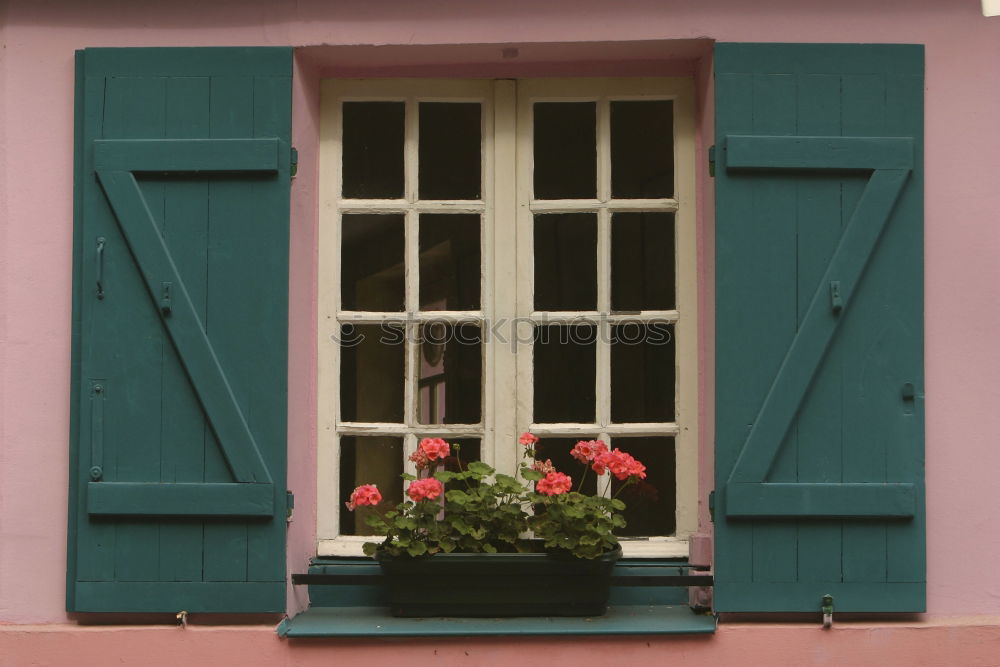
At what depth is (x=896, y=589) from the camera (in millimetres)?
3840

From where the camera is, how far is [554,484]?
385 cm

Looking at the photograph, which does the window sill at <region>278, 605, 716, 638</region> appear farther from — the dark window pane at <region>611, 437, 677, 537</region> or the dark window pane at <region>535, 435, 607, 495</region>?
the dark window pane at <region>535, 435, 607, 495</region>

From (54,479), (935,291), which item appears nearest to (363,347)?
(54,479)

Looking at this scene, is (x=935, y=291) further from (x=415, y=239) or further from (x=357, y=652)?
(x=357, y=652)

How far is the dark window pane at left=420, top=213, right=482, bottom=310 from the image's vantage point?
420 cm

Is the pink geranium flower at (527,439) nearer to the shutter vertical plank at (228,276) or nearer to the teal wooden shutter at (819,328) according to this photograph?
the teal wooden shutter at (819,328)

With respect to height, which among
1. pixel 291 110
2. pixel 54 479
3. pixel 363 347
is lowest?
pixel 54 479

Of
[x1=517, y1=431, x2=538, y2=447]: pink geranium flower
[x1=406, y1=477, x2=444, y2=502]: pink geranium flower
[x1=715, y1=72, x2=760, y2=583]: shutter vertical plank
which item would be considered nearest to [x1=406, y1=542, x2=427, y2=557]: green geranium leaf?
[x1=406, y1=477, x2=444, y2=502]: pink geranium flower

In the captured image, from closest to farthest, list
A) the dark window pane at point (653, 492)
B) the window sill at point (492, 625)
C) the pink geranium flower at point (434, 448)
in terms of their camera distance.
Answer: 1. the window sill at point (492, 625)
2. the pink geranium flower at point (434, 448)
3. the dark window pane at point (653, 492)

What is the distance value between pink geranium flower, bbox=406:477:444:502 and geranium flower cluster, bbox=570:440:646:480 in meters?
0.48

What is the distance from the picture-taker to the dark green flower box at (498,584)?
3.86 metres

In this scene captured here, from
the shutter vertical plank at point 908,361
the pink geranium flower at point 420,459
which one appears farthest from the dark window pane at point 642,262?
the pink geranium flower at point 420,459

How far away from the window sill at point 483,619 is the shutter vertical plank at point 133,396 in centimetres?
52

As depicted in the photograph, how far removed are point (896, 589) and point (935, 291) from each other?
964 millimetres
